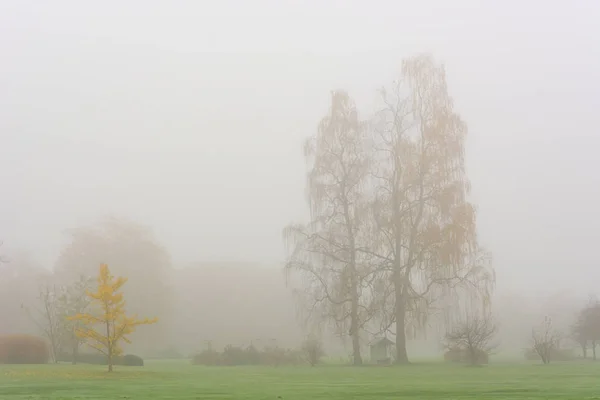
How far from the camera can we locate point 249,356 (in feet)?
116

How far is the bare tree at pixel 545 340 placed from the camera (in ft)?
103

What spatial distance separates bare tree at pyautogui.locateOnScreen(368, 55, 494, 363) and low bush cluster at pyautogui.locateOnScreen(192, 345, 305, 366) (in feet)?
16.4

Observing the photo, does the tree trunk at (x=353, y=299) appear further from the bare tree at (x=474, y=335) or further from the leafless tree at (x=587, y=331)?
the leafless tree at (x=587, y=331)

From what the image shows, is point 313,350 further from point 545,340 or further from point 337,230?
point 545,340

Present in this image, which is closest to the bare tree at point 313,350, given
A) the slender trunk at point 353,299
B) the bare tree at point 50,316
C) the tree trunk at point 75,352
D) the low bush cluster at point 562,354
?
the slender trunk at point 353,299

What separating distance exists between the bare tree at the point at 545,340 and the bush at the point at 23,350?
22704mm

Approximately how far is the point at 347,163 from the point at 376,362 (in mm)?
9085

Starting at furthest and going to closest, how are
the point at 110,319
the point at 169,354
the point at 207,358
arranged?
the point at 169,354 → the point at 207,358 → the point at 110,319

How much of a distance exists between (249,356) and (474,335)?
11.2 meters

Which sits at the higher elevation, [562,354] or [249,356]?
[249,356]

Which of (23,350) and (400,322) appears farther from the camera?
(23,350)

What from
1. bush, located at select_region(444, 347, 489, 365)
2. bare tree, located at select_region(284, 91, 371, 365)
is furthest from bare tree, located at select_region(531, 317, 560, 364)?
bare tree, located at select_region(284, 91, 371, 365)

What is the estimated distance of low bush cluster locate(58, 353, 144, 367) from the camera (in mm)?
34781

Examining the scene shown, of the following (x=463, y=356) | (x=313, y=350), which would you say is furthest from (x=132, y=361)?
(x=463, y=356)
